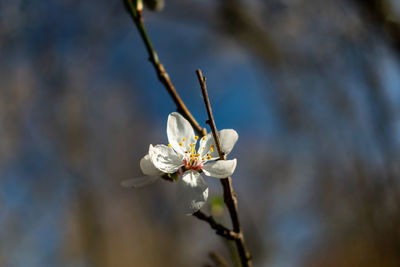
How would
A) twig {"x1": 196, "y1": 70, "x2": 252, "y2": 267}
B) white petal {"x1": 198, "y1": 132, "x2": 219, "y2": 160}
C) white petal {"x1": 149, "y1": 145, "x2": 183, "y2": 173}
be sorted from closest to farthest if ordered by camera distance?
twig {"x1": 196, "y1": 70, "x2": 252, "y2": 267} < white petal {"x1": 149, "y1": 145, "x2": 183, "y2": 173} < white petal {"x1": 198, "y1": 132, "x2": 219, "y2": 160}

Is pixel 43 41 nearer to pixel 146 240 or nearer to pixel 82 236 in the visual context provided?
pixel 82 236

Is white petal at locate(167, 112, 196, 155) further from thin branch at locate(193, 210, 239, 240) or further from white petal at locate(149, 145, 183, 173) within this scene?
thin branch at locate(193, 210, 239, 240)

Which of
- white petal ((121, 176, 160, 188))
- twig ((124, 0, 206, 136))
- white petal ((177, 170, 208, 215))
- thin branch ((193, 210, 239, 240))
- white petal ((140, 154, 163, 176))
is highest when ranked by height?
twig ((124, 0, 206, 136))

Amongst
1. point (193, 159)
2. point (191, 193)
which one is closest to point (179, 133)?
point (193, 159)

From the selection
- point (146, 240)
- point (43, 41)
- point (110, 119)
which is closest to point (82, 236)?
point (43, 41)

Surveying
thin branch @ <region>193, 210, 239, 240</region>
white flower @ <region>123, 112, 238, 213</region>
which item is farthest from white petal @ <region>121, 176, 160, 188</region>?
thin branch @ <region>193, 210, 239, 240</region>

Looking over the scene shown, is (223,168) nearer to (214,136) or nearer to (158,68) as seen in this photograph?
(214,136)
